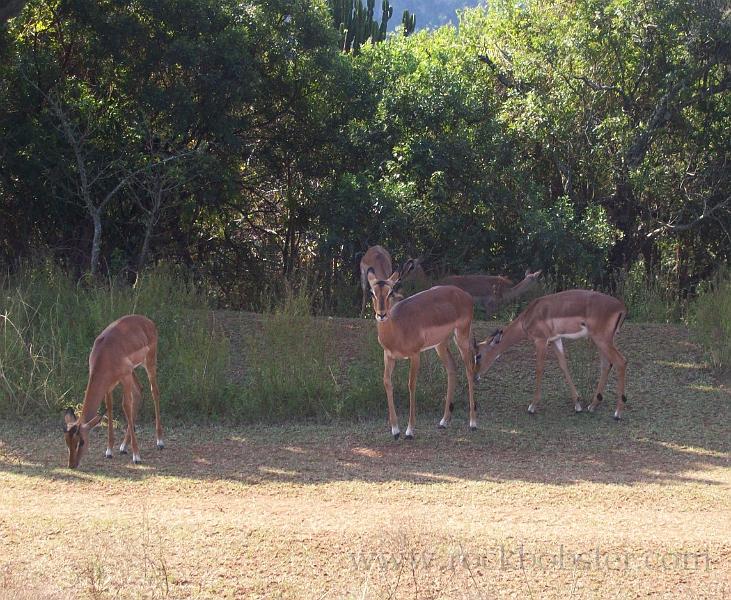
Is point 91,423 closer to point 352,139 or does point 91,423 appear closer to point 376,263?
point 376,263

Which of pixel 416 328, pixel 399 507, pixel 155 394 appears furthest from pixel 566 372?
pixel 155 394

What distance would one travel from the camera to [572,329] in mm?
11141

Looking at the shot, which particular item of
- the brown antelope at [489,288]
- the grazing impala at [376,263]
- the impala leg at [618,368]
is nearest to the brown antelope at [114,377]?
the grazing impala at [376,263]

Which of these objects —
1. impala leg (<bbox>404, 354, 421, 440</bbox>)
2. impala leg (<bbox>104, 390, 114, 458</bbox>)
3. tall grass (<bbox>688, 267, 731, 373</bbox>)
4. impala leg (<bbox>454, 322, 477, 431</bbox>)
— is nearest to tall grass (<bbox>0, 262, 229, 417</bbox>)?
impala leg (<bbox>104, 390, 114, 458</bbox>)

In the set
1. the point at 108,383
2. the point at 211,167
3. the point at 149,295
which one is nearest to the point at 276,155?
the point at 211,167

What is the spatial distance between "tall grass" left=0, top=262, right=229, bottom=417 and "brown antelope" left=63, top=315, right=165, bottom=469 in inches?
→ 42.2

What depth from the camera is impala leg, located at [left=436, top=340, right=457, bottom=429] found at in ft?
34.0

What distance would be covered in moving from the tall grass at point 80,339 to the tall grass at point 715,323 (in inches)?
220

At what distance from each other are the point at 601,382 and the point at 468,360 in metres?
1.52

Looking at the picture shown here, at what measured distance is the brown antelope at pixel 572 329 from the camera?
1094cm

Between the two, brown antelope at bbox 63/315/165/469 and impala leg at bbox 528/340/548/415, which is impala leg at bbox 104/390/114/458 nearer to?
brown antelope at bbox 63/315/165/469

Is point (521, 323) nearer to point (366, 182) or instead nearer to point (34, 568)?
point (366, 182)

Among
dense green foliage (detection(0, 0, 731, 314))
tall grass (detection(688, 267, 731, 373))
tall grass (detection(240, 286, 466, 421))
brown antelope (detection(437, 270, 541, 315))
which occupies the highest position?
dense green foliage (detection(0, 0, 731, 314))

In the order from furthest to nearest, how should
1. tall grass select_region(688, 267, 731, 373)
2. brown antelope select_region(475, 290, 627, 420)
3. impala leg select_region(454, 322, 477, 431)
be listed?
tall grass select_region(688, 267, 731, 373), brown antelope select_region(475, 290, 627, 420), impala leg select_region(454, 322, 477, 431)
